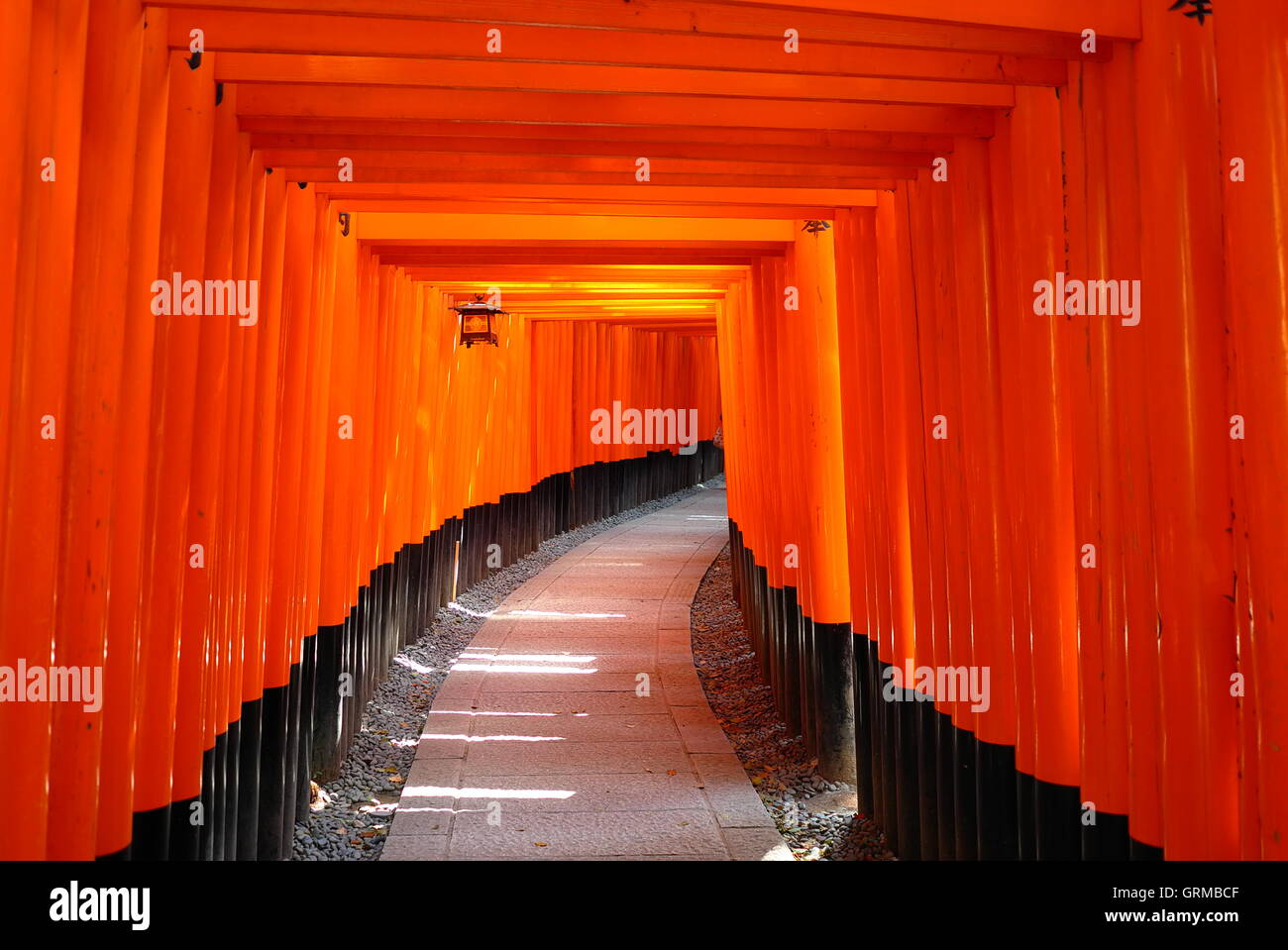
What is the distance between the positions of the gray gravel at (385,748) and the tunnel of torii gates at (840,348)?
32 cm

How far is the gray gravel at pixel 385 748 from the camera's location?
5.55 meters

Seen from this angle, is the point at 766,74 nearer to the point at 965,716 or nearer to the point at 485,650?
the point at 965,716

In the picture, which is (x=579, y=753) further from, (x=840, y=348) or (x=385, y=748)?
(x=840, y=348)

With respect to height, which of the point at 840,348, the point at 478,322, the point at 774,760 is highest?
the point at 478,322

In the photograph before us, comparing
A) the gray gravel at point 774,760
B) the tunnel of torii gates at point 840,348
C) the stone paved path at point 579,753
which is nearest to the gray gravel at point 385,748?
the stone paved path at point 579,753

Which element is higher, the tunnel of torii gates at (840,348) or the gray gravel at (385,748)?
the tunnel of torii gates at (840,348)

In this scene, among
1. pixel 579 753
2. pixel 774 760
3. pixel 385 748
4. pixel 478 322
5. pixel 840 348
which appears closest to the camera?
pixel 840 348

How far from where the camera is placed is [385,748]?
282 inches

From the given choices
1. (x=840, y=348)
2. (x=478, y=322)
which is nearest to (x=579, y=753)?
(x=840, y=348)

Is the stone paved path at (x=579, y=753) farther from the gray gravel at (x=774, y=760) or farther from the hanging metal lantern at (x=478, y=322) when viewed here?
the hanging metal lantern at (x=478, y=322)

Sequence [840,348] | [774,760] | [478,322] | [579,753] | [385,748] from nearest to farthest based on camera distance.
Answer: [840,348], [579,753], [774,760], [385,748], [478,322]

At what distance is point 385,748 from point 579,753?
1.39m
